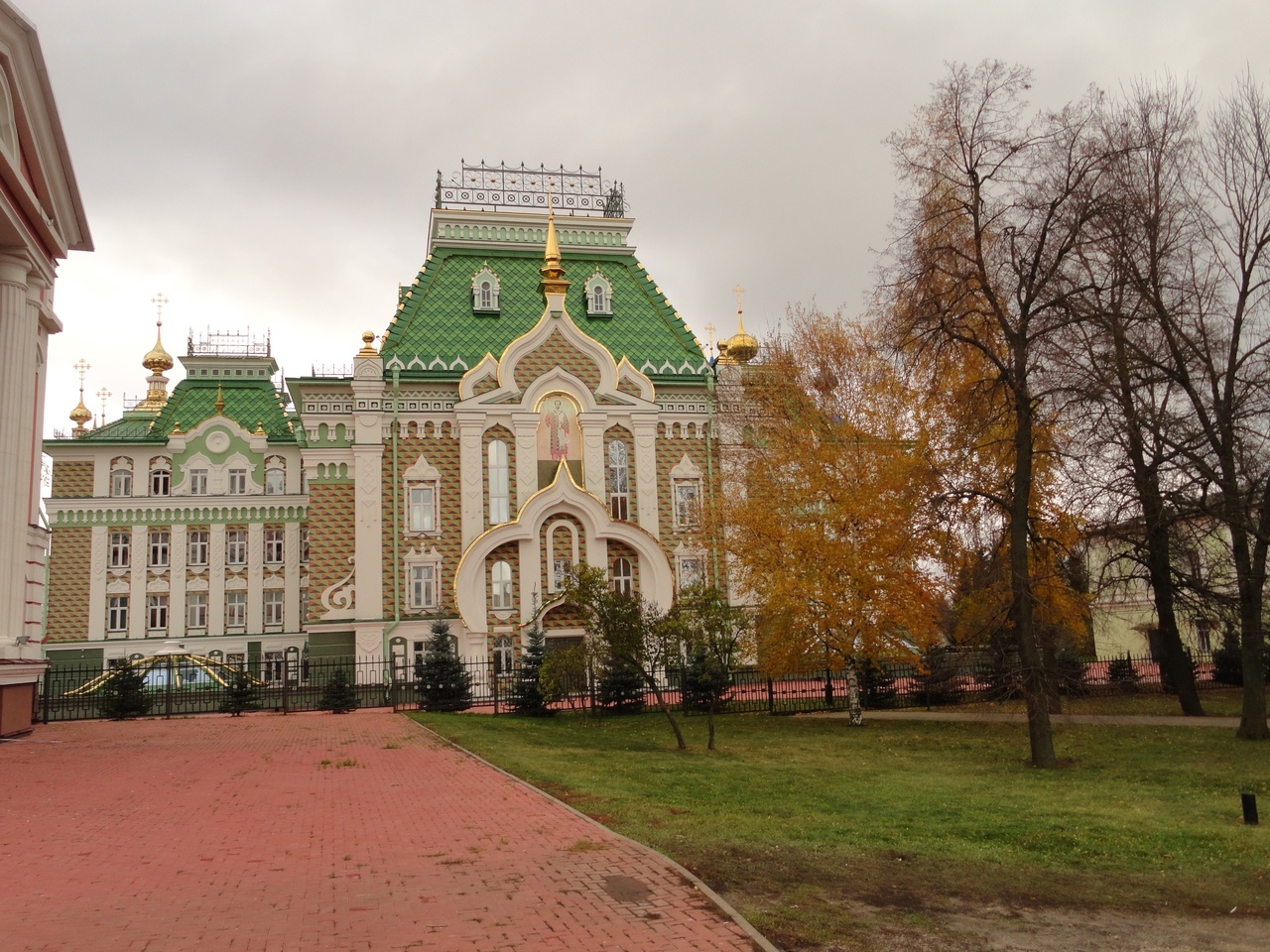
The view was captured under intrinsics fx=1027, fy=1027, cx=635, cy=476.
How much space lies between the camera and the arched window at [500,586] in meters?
34.2

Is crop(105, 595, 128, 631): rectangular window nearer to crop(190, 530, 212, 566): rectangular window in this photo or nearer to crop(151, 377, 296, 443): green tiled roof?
crop(190, 530, 212, 566): rectangular window

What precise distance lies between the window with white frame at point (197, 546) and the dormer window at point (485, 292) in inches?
626

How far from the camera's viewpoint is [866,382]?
25547mm

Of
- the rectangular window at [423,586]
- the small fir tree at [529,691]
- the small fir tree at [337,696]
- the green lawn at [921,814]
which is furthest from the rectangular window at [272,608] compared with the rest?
the green lawn at [921,814]

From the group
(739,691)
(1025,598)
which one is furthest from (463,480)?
(1025,598)

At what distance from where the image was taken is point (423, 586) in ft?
112

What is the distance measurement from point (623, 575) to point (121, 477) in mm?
22946

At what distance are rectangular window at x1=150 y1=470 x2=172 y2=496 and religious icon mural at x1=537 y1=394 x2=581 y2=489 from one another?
18444 mm

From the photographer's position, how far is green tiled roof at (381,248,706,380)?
3588 cm

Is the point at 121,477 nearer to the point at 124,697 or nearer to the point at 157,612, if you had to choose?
the point at 157,612

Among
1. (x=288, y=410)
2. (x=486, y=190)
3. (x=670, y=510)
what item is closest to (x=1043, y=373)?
(x=670, y=510)

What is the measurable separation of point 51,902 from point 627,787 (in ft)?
24.7

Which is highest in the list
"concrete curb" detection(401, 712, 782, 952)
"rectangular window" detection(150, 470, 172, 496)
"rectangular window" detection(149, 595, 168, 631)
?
"rectangular window" detection(150, 470, 172, 496)

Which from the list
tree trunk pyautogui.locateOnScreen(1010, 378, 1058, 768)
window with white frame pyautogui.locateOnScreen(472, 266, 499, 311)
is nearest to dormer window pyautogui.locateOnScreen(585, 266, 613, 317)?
window with white frame pyautogui.locateOnScreen(472, 266, 499, 311)
